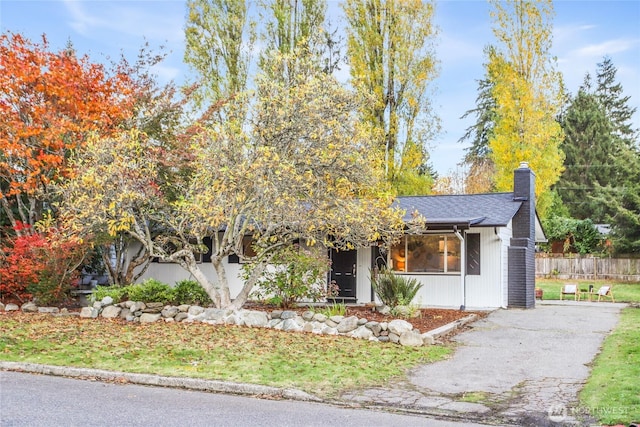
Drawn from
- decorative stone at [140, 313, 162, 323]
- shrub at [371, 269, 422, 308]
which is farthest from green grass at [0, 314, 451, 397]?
shrub at [371, 269, 422, 308]

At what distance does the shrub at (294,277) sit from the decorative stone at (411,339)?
13.2 ft

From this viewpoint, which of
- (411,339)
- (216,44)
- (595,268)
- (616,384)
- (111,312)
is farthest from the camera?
(595,268)

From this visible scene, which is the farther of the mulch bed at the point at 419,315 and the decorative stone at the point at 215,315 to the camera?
the mulch bed at the point at 419,315

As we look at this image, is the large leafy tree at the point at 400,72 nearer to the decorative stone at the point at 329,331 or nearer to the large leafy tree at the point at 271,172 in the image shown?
Answer: the large leafy tree at the point at 271,172

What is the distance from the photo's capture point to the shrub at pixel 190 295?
1463cm

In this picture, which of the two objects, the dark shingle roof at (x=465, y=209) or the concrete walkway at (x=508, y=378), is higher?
the dark shingle roof at (x=465, y=209)

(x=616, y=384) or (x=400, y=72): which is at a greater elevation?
(x=400, y=72)

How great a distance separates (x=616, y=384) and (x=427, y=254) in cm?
1080

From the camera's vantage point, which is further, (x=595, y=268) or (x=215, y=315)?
(x=595, y=268)

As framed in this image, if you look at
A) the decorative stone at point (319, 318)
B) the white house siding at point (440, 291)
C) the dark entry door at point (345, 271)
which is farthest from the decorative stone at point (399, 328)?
the dark entry door at point (345, 271)

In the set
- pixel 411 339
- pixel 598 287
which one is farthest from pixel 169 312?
pixel 598 287

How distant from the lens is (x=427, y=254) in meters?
18.3

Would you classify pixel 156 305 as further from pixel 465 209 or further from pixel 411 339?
pixel 465 209

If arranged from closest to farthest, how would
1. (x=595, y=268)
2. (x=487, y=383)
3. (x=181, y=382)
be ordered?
(x=181, y=382), (x=487, y=383), (x=595, y=268)
